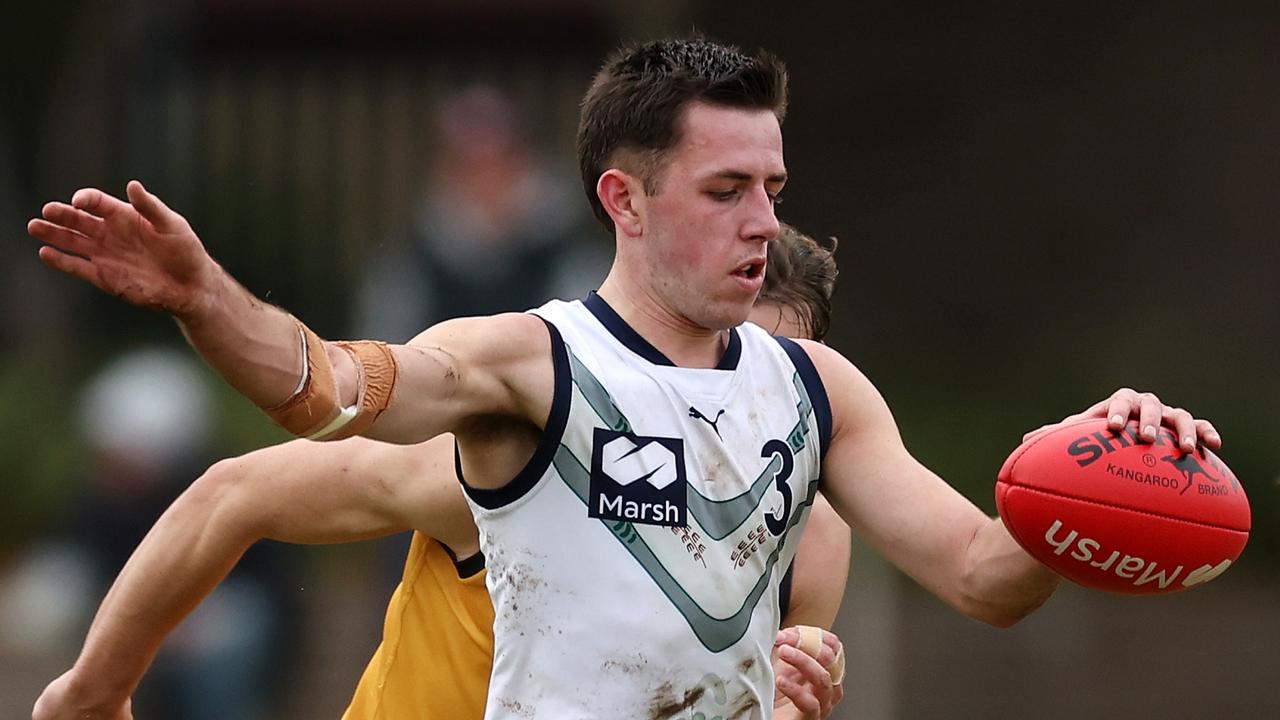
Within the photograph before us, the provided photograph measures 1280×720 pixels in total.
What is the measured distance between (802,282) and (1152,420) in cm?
156

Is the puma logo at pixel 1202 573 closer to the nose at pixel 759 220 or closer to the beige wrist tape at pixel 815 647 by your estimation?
the beige wrist tape at pixel 815 647

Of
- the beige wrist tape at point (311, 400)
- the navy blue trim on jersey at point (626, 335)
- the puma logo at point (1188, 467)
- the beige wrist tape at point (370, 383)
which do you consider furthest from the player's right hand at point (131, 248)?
the puma logo at point (1188, 467)

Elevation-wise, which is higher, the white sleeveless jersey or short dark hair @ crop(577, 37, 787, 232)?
short dark hair @ crop(577, 37, 787, 232)

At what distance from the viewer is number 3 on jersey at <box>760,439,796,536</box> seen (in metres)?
3.40

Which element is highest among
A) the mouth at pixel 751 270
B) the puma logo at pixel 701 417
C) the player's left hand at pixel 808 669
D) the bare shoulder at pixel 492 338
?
the mouth at pixel 751 270

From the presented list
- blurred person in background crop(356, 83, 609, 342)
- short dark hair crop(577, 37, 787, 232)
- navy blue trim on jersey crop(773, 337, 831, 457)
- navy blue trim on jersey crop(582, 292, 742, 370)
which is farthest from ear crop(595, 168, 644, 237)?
blurred person in background crop(356, 83, 609, 342)

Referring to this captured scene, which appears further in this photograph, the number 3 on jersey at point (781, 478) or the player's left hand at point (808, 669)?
the player's left hand at point (808, 669)

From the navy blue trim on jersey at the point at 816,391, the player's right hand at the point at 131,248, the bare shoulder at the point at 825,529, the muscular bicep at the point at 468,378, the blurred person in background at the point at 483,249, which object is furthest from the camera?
the blurred person in background at the point at 483,249

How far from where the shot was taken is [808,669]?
3660 millimetres

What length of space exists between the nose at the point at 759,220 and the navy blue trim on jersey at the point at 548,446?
37cm

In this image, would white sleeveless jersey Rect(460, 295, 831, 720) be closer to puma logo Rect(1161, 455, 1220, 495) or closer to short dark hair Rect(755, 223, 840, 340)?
puma logo Rect(1161, 455, 1220, 495)

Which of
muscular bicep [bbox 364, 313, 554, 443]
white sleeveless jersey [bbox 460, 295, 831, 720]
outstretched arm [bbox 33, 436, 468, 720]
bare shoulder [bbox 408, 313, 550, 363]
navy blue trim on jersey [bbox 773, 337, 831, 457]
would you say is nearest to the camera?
muscular bicep [bbox 364, 313, 554, 443]

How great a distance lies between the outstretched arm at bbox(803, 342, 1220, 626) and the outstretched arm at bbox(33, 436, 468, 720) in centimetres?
77

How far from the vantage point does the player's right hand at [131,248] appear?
2.60 m
